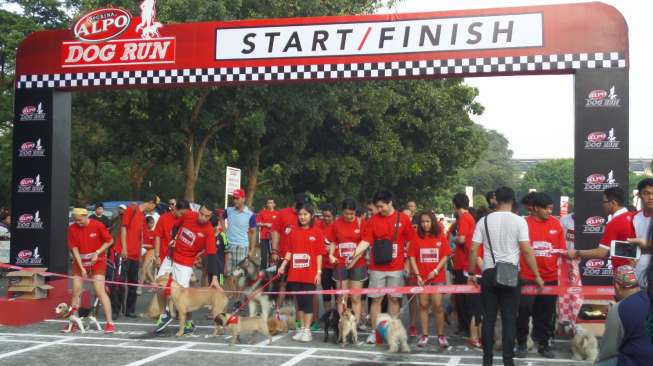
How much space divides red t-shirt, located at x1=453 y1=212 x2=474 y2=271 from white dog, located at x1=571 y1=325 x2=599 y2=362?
1.76 metres

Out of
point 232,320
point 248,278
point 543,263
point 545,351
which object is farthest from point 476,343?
point 248,278

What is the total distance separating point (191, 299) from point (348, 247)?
2.25 metres

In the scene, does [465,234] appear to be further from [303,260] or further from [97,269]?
[97,269]

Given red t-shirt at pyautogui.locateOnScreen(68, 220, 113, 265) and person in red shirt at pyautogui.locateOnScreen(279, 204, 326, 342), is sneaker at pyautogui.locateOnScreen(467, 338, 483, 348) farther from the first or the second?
red t-shirt at pyautogui.locateOnScreen(68, 220, 113, 265)

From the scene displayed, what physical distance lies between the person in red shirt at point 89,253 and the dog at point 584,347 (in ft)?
20.0

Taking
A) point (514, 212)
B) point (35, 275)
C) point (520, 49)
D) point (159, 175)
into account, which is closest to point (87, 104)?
point (35, 275)

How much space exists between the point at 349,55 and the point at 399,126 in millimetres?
21295

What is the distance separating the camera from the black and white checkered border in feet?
31.4

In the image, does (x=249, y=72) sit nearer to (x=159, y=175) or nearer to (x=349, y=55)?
(x=349, y=55)

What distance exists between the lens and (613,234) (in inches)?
274

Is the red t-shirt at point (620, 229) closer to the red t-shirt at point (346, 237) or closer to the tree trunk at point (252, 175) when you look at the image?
the red t-shirt at point (346, 237)

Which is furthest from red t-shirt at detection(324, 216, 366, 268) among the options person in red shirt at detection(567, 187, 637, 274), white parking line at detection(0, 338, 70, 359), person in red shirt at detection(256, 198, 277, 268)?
person in red shirt at detection(256, 198, 277, 268)

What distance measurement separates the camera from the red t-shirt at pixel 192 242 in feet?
31.6

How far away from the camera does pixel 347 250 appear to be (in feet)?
31.8
